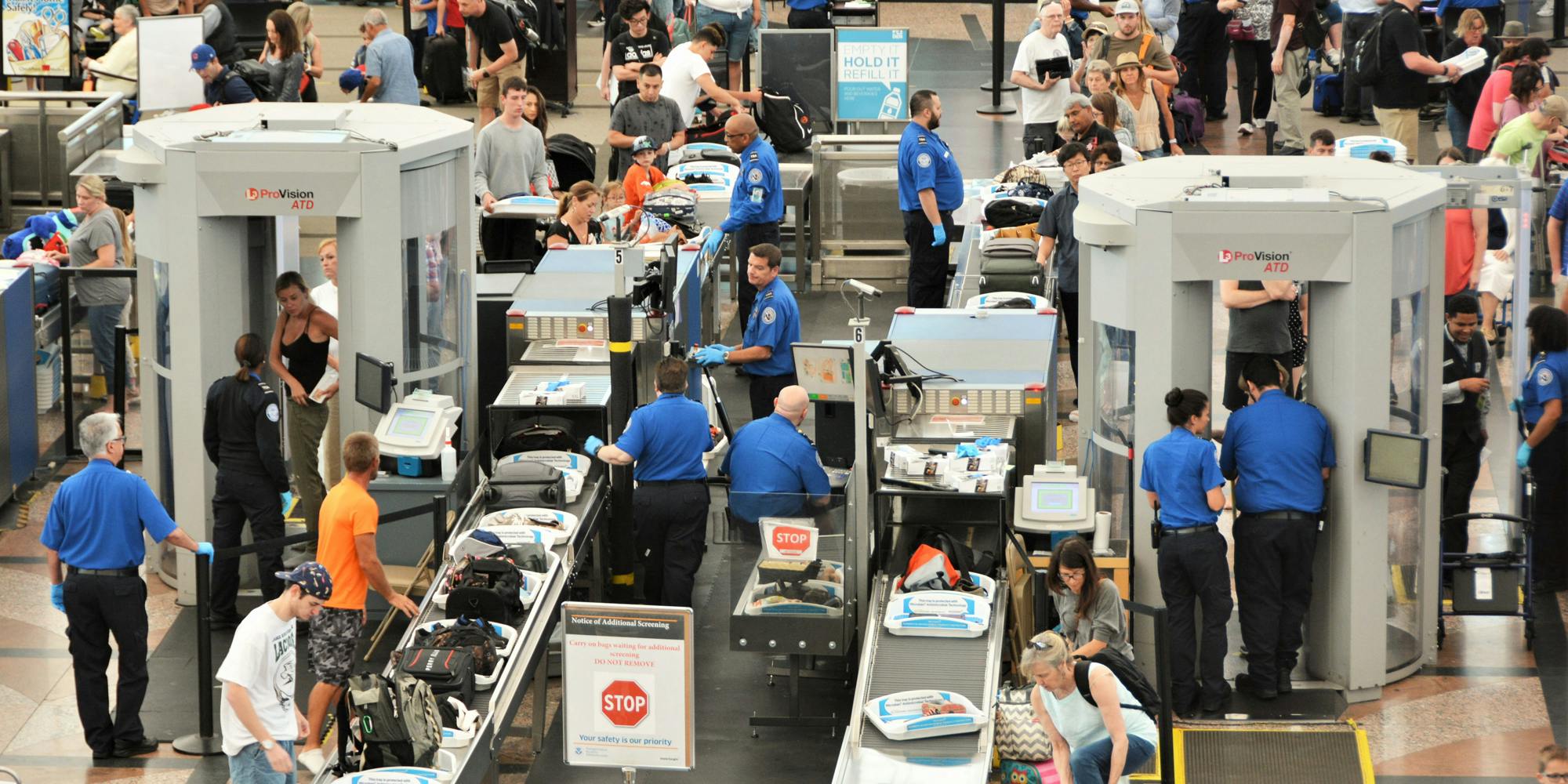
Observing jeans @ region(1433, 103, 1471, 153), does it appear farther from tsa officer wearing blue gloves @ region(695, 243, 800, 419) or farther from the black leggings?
tsa officer wearing blue gloves @ region(695, 243, 800, 419)

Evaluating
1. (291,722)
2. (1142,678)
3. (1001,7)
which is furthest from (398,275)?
(1001,7)

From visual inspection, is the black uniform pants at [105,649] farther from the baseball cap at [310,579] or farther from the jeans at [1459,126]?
the jeans at [1459,126]

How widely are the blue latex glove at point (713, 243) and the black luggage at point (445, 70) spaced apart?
7590mm

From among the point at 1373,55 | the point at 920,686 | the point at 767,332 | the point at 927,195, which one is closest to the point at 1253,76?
the point at 1373,55

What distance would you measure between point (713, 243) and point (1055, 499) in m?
6.05

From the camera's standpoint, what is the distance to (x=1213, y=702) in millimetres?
11164

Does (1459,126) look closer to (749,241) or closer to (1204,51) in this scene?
(1204,51)

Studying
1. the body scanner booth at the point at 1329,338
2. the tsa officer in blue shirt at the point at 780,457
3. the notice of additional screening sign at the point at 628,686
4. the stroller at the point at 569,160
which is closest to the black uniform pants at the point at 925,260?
the stroller at the point at 569,160

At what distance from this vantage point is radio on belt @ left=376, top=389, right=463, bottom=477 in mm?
12523

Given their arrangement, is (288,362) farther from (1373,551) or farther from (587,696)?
(1373,551)

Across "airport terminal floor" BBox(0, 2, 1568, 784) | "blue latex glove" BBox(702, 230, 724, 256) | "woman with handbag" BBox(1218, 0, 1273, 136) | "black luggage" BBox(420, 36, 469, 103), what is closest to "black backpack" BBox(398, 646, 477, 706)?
"airport terminal floor" BBox(0, 2, 1568, 784)

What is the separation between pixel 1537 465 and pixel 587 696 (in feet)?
20.5

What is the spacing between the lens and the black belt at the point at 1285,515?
11.1 meters

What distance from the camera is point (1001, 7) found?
79.8 ft
